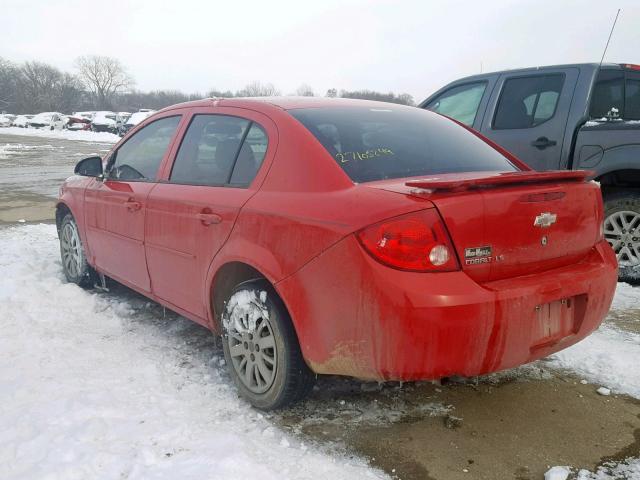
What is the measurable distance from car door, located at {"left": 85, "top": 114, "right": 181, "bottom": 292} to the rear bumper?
5.29 feet

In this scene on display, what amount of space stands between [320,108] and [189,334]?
185 cm

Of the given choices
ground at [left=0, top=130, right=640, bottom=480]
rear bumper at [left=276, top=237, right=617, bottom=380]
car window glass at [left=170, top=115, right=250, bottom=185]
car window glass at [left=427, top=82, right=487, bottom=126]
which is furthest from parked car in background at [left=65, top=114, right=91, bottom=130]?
rear bumper at [left=276, top=237, right=617, bottom=380]

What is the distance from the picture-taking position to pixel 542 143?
16.4ft

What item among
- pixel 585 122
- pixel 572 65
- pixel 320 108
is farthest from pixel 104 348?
pixel 572 65

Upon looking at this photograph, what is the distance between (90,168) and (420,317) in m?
3.17

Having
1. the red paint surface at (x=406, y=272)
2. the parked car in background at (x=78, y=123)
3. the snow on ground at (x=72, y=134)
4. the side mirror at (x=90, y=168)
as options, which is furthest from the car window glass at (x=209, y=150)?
the parked car in background at (x=78, y=123)

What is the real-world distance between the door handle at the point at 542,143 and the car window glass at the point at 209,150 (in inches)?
121

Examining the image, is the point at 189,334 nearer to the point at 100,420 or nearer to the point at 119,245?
the point at 119,245

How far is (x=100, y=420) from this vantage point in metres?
2.64

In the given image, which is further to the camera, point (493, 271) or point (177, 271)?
point (177, 271)

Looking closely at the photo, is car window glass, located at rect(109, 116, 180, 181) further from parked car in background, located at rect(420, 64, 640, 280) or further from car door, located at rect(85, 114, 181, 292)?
parked car in background, located at rect(420, 64, 640, 280)

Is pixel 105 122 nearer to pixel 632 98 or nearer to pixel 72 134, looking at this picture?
pixel 72 134

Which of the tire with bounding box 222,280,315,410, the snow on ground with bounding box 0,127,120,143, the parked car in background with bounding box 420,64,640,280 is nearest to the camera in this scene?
the tire with bounding box 222,280,315,410

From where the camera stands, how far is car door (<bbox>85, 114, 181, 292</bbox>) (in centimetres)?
369
